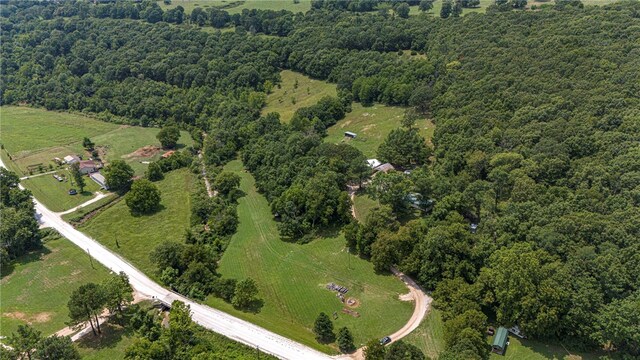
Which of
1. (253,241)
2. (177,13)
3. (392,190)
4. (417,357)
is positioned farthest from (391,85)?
(177,13)

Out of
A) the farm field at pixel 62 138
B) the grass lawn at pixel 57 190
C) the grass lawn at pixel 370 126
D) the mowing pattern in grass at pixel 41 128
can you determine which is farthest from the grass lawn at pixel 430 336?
the mowing pattern in grass at pixel 41 128

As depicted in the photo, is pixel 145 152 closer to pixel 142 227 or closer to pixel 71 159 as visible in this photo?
pixel 71 159

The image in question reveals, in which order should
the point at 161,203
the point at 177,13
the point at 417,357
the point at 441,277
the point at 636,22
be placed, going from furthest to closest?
1. the point at 177,13
2. the point at 636,22
3. the point at 161,203
4. the point at 441,277
5. the point at 417,357

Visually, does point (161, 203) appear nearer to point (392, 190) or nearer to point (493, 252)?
point (392, 190)

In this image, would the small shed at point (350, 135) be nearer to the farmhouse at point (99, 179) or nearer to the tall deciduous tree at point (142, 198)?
the tall deciduous tree at point (142, 198)

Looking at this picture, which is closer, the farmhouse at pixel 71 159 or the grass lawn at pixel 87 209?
the grass lawn at pixel 87 209

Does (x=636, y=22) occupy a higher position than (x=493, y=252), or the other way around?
(x=636, y=22)

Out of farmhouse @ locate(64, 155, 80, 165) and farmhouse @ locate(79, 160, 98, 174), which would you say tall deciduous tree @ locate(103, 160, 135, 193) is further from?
farmhouse @ locate(64, 155, 80, 165)
